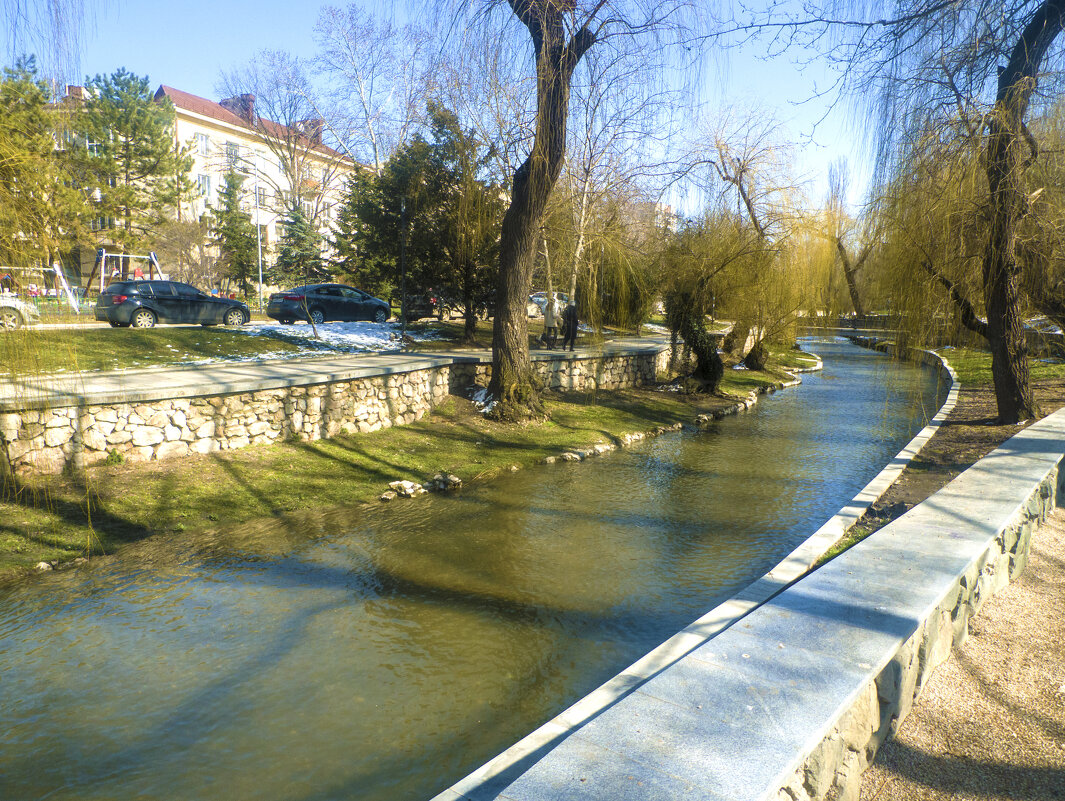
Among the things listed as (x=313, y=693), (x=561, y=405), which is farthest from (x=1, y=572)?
(x=561, y=405)

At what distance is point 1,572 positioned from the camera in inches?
214

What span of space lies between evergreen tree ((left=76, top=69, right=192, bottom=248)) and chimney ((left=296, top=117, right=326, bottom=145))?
7.44 m

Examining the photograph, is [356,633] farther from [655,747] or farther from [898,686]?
[898,686]

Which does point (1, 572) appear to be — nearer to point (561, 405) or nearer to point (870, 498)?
point (870, 498)

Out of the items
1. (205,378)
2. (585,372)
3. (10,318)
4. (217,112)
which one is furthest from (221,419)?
(217,112)

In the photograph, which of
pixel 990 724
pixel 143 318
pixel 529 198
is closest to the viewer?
pixel 990 724

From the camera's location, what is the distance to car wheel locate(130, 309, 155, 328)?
631 inches

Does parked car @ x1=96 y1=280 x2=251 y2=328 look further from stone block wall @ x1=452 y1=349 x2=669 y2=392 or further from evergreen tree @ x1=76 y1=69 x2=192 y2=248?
evergreen tree @ x1=76 y1=69 x2=192 y2=248

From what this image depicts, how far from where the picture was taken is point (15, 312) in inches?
128

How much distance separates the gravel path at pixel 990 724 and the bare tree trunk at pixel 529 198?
8410 millimetres

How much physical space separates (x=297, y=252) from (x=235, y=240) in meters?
3.59

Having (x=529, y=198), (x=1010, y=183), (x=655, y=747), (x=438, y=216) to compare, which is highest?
(x=438, y=216)

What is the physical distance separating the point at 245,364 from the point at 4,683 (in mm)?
8088

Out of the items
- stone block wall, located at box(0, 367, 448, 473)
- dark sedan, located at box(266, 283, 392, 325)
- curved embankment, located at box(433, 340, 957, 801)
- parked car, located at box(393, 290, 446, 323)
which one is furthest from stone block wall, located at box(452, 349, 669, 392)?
curved embankment, located at box(433, 340, 957, 801)
